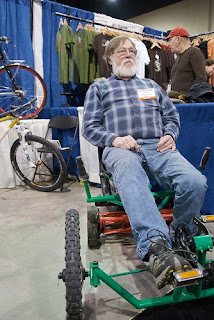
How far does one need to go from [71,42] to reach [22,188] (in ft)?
7.58

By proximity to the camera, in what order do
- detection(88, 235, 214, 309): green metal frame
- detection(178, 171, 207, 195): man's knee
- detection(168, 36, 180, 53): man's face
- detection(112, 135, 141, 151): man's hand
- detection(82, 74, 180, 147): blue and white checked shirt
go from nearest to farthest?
detection(88, 235, 214, 309): green metal frame, detection(178, 171, 207, 195): man's knee, detection(112, 135, 141, 151): man's hand, detection(82, 74, 180, 147): blue and white checked shirt, detection(168, 36, 180, 53): man's face

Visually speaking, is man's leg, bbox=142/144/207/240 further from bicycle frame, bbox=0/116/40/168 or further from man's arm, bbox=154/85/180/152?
bicycle frame, bbox=0/116/40/168

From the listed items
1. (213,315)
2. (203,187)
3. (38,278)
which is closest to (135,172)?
(203,187)

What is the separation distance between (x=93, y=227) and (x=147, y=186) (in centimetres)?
65

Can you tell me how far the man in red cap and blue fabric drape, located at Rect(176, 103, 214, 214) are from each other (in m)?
0.57

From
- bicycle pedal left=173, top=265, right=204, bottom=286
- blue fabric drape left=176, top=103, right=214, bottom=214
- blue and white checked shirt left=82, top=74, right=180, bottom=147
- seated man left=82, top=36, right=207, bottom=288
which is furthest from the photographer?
blue fabric drape left=176, top=103, right=214, bottom=214

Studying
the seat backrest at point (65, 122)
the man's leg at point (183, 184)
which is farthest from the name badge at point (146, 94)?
the seat backrest at point (65, 122)

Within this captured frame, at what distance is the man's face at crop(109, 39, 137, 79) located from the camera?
199 cm

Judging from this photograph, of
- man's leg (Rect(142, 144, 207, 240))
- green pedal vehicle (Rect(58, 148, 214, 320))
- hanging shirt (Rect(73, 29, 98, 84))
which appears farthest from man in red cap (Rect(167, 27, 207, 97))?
green pedal vehicle (Rect(58, 148, 214, 320))

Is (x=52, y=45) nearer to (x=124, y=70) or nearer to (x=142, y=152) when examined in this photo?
(x=124, y=70)

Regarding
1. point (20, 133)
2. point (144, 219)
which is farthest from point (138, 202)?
point (20, 133)

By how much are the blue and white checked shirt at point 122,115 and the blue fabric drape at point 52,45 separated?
289 centimetres

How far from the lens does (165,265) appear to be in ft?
3.38

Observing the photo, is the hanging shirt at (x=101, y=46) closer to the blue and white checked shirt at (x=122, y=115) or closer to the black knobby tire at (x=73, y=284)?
the blue and white checked shirt at (x=122, y=115)
